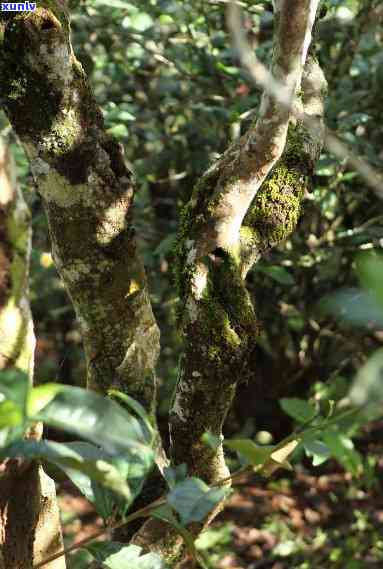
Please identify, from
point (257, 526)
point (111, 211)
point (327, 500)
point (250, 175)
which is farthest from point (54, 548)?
point (327, 500)

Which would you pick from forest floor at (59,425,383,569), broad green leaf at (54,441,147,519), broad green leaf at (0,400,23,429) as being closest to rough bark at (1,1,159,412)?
broad green leaf at (54,441,147,519)

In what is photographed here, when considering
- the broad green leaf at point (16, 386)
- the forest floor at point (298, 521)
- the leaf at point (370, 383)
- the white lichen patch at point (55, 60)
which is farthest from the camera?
the forest floor at point (298, 521)

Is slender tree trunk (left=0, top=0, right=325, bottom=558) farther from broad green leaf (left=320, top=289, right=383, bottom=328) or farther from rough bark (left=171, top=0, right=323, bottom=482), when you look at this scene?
broad green leaf (left=320, top=289, right=383, bottom=328)

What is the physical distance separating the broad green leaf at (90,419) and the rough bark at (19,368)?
29cm

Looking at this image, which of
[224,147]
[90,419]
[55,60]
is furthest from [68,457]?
[224,147]

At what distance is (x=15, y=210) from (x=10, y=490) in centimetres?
44

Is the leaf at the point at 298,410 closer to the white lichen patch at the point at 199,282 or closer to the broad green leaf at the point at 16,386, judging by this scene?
the white lichen patch at the point at 199,282

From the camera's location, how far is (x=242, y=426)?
11.3 feet

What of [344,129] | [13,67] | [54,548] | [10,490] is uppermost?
[344,129]

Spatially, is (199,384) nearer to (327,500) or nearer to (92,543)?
(92,543)

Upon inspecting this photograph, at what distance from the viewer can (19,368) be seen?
101 cm

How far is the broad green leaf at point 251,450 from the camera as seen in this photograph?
88 centimetres

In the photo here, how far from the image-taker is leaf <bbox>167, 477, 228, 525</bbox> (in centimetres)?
82

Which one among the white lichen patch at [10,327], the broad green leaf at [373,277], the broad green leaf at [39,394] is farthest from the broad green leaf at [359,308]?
the white lichen patch at [10,327]
